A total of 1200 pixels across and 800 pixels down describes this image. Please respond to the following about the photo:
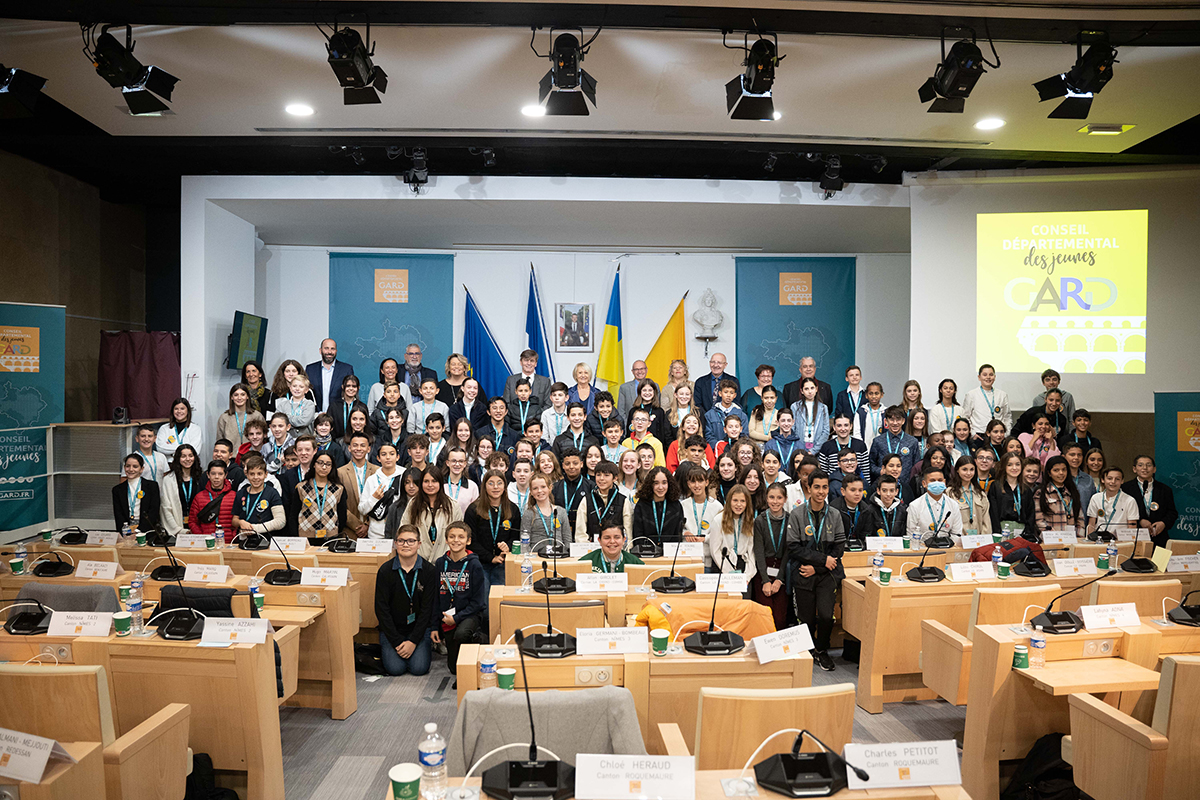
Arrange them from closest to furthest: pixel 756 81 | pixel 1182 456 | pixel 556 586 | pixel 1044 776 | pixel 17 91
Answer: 1. pixel 1044 776
2. pixel 556 586
3. pixel 756 81
4. pixel 17 91
5. pixel 1182 456

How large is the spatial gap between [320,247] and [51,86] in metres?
4.12

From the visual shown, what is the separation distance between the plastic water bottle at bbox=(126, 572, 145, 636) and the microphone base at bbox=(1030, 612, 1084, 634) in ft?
13.2

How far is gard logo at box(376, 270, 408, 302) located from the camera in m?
9.54

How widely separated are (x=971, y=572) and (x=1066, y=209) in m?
5.10

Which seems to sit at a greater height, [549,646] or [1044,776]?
[549,646]

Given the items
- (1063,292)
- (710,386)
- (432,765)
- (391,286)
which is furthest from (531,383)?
(432,765)

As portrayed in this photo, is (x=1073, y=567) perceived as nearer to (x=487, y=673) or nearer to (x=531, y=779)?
(x=487, y=673)

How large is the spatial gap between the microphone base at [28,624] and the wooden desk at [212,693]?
349mm

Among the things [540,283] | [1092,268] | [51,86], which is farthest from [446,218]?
[1092,268]

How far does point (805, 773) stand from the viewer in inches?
80.2

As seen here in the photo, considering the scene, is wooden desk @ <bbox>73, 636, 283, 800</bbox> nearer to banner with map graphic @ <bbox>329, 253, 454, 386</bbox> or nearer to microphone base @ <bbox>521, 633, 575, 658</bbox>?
microphone base @ <bbox>521, 633, 575, 658</bbox>

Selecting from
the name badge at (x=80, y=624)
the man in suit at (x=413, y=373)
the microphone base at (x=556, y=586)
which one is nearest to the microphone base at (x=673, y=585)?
the microphone base at (x=556, y=586)

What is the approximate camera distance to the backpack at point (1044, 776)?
120 inches

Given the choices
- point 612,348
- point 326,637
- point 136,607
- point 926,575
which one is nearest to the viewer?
point 136,607
